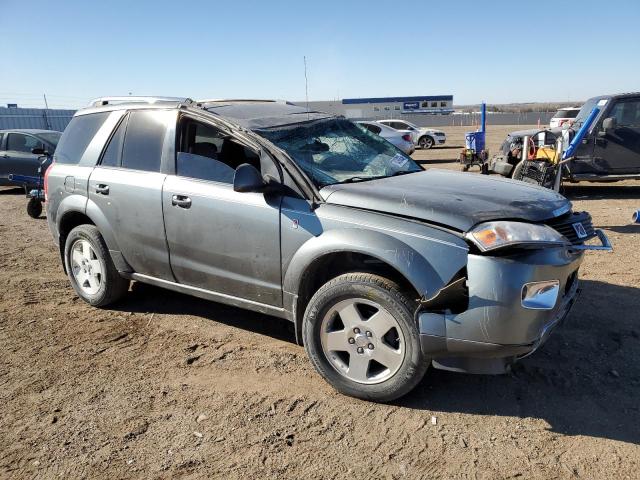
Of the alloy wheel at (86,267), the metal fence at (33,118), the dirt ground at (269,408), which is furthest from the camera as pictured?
the metal fence at (33,118)

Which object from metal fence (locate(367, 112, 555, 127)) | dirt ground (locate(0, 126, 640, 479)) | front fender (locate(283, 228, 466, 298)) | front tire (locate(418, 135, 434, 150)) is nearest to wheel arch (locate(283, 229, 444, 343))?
front fender (locate(283, 228, 466, 298))

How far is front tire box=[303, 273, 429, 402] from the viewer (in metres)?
3.08

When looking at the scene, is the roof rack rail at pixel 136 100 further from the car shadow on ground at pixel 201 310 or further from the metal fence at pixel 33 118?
the metal fence at pixel 33 118

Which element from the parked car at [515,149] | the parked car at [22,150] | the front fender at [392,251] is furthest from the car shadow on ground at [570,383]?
the parked car at [22,150]

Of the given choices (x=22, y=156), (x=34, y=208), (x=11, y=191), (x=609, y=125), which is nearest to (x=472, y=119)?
(x=609, y=125)

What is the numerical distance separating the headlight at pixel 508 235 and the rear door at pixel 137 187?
2441 mm

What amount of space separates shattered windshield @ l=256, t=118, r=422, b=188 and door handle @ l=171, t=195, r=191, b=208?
0.74m

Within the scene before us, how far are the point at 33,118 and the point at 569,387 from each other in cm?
2858

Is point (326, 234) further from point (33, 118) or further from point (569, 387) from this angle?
point (33, 118)

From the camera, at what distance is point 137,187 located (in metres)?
4.29

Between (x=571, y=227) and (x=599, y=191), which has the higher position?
(x=571, y=227)

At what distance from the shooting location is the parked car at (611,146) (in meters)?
10.1

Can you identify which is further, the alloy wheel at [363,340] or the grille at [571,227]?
the grille at [571,227]

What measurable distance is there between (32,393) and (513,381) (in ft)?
10.6
